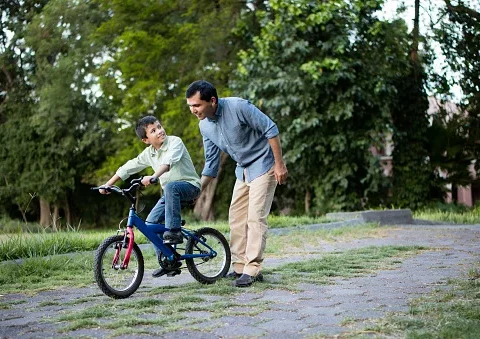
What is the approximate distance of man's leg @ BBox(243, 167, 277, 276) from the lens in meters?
6.27

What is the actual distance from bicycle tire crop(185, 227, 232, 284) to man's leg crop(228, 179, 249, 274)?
0.17 m

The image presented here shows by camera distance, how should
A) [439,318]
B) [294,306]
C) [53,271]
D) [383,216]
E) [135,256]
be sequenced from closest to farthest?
[439,318]
[294,306]
[135,256]
[53,271]
[383,216]

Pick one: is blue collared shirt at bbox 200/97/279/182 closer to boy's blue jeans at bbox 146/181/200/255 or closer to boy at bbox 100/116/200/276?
boy at bbox 100/116/200/276

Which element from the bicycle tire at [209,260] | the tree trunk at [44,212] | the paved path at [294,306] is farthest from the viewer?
the tree trunk at [44,212]

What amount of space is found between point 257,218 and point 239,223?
34 cm

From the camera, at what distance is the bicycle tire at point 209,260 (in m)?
6.41

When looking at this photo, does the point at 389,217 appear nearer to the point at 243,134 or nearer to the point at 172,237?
the point at 243,134

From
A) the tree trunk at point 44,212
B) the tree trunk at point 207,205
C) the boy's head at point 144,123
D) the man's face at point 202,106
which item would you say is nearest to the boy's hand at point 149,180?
the boy's head at point 144,123

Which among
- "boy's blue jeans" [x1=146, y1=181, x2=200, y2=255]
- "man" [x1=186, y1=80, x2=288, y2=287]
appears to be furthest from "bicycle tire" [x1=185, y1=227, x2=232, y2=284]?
"boy's blue jeans" [x1=146, y1=181, x2=200, y2=255]

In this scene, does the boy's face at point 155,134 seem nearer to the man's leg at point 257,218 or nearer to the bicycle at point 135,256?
the bicycle at point 135,256

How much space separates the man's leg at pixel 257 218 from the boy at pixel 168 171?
1.65ft

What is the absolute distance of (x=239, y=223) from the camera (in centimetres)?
660

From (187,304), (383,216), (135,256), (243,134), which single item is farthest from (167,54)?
(187,304)

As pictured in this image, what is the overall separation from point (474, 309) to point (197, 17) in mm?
19928
